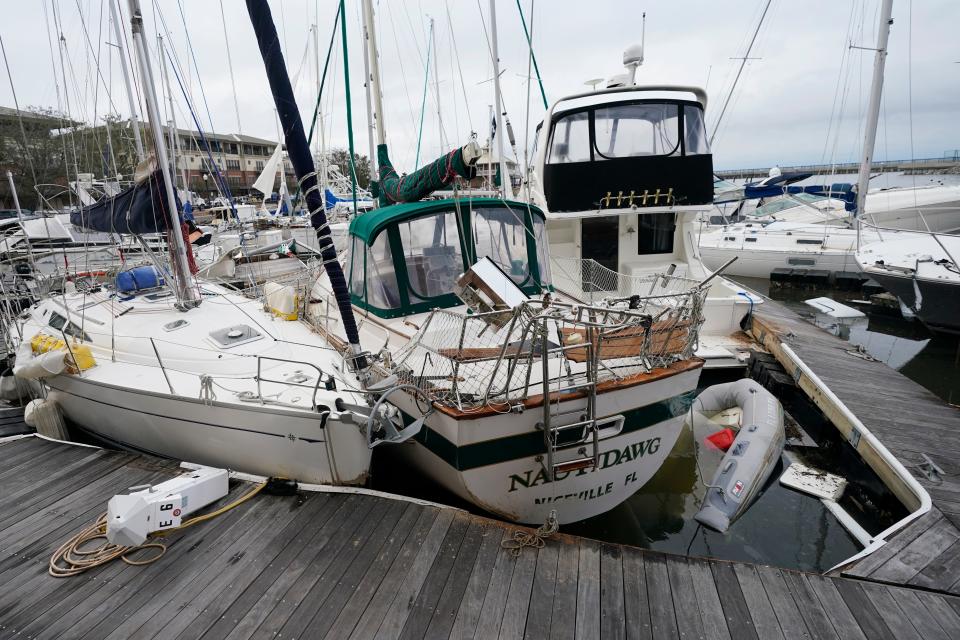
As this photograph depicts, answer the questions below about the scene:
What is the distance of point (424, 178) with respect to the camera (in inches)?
185

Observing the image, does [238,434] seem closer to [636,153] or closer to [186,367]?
[186,367]

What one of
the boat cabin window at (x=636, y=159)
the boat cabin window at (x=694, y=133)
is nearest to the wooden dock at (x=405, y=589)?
the boat cabin window at (x=636, y=159)

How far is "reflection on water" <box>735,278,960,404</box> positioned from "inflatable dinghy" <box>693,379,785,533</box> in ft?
12.5

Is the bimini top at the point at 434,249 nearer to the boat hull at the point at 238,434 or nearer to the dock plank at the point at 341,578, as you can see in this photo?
the boat hull at the point at 238,434

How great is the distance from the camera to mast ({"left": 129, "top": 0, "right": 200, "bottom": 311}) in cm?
496

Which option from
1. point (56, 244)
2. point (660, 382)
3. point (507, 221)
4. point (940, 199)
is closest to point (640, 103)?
point (507, 221)

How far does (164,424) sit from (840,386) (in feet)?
26.3

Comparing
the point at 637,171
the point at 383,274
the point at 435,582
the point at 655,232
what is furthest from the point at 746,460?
the point at 637,171

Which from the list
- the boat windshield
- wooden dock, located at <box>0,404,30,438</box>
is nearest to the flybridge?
wooden dock, located at <box>0,404,30,438</box>

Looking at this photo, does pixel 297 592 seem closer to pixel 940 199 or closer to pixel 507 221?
pixel 507 221

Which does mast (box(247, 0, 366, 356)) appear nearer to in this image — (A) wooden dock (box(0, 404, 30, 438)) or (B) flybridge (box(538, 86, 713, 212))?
(A) wooden dock (box(0, 404, 30, 438))

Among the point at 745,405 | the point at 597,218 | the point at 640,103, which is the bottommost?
the point at 745,405

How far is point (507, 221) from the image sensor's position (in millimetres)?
5074

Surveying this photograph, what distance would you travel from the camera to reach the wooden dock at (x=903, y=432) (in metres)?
3.28
